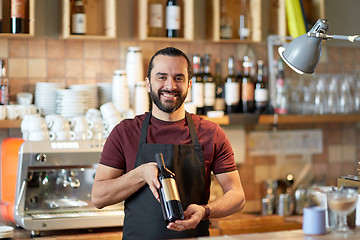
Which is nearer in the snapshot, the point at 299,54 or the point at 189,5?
the point at 299,54

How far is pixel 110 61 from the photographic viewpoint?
3.91 metres

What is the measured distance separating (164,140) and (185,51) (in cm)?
164

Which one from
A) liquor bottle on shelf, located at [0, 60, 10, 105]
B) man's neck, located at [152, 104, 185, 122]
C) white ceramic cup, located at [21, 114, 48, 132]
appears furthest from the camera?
liquor bottle on shelf, located at [0, 60, 10, 105]

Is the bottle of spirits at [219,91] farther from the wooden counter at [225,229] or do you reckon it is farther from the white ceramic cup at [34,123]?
the white ceramic cup at [34,123]

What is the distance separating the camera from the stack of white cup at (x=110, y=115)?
3.39 meters

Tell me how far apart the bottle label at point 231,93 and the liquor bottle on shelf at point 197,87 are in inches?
7.8

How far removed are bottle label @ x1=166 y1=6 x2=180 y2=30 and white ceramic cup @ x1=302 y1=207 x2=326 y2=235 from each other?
187 cm

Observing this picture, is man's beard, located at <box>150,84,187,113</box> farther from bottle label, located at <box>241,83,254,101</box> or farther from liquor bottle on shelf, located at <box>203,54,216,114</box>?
bottle label, located at <box>241,83,254,101</box>

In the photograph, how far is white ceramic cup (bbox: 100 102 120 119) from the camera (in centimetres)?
341

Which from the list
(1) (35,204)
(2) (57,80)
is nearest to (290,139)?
(2) (57,80)

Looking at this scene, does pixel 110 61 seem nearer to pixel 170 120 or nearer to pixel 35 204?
pixel 35 204

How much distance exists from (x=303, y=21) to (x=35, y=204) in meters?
2.15

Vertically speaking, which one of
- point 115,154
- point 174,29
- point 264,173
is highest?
point 174,29

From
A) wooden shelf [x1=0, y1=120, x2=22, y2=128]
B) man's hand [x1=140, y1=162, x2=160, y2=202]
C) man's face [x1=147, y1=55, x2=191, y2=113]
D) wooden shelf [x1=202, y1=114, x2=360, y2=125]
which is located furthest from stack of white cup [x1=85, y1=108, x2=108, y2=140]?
man's hand [x1=140, y1=162, x2=160, y2=202]
